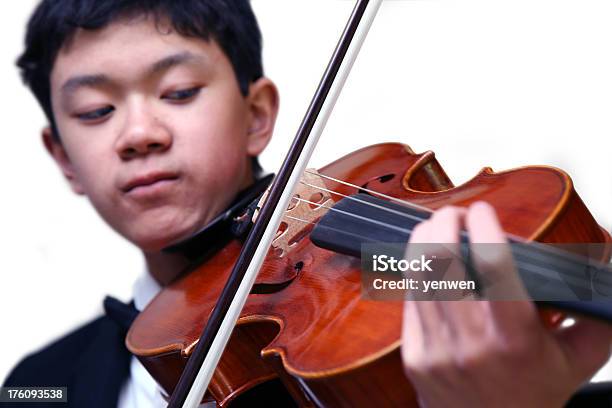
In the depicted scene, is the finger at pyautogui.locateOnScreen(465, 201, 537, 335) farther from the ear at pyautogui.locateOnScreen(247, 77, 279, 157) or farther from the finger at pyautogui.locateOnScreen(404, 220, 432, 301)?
the ear at pyautogui.locateOnScreen(247, 77, 279, 157)

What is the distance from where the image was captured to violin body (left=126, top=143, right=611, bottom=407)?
1.60 feet

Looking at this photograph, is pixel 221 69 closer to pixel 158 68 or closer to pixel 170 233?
pixel 158 68

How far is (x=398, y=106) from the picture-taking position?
110cm

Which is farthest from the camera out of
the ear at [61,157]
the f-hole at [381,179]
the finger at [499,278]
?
the ear at [61,157]

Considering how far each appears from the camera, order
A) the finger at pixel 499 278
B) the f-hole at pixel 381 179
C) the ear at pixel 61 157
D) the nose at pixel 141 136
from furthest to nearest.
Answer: the ear at pixel 61 157 → the nose at pixel 141 136 → the f-hole at pixel 381 179 → the finger at pixel 499 278

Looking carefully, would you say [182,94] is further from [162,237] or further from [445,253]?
Result: [445,253]

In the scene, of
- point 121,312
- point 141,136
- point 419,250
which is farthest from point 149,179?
point 419,250

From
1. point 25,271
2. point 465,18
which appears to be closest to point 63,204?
point 25,271

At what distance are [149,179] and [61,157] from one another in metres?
0.22

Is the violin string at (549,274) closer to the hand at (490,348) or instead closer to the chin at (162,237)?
the hand at (490,348)

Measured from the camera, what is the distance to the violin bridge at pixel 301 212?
668 mm

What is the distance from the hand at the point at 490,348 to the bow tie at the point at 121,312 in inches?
Answer: 18.6

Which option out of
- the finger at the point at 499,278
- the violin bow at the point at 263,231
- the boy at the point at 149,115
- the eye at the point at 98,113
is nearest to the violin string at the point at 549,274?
the finger at the point at 499,278

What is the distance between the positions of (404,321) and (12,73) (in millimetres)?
1056
